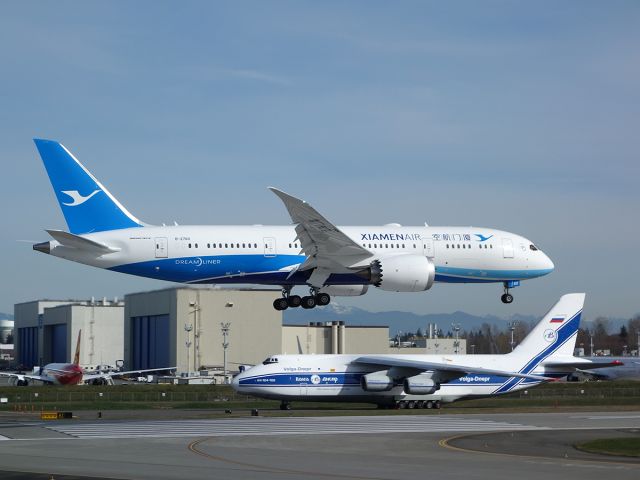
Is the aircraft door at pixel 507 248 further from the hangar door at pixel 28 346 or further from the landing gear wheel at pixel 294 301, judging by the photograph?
the hangar door at pixel 28 346

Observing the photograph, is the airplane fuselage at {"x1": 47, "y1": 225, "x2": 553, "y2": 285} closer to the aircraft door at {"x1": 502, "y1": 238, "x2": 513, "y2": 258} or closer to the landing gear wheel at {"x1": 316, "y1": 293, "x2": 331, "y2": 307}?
the aircraft door at {"x1": 502, "y1": 238, "x2": 513, "y2": 258}

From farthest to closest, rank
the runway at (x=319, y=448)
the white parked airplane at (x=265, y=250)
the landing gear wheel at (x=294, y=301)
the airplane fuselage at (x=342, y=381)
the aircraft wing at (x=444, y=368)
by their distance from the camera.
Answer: the aircraft wing at (x=444, y=368)
the airplane fuselage at (x=342, y=381)
the landing gear wheel at (x=294, y=301)
the white parked airplane at (x=265, y=250)
the runway at (x=319, y=448)

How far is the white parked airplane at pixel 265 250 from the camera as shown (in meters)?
53.8

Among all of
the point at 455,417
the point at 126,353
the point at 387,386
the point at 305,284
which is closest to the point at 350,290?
the point at 305,284

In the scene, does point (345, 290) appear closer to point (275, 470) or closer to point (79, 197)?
point (79, 197)

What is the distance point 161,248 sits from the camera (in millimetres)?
54219

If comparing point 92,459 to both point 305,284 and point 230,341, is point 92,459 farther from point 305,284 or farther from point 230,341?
point 230,341

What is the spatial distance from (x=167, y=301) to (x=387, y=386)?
61.0 meters

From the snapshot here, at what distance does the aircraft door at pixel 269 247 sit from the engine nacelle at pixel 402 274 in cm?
526

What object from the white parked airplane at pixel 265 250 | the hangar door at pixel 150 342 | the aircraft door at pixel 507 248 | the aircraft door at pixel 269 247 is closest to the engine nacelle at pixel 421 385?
the white parked airplane at pixel 265 250

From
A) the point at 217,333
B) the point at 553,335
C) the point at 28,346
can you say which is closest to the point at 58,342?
the point at 28,346

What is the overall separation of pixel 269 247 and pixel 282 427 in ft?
32.4

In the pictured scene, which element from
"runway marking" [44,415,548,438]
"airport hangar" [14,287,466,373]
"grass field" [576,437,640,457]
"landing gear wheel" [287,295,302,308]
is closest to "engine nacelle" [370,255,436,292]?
"landing gear wheel" [287,295,302,308]

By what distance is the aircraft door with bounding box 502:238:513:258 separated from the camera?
5891cm
